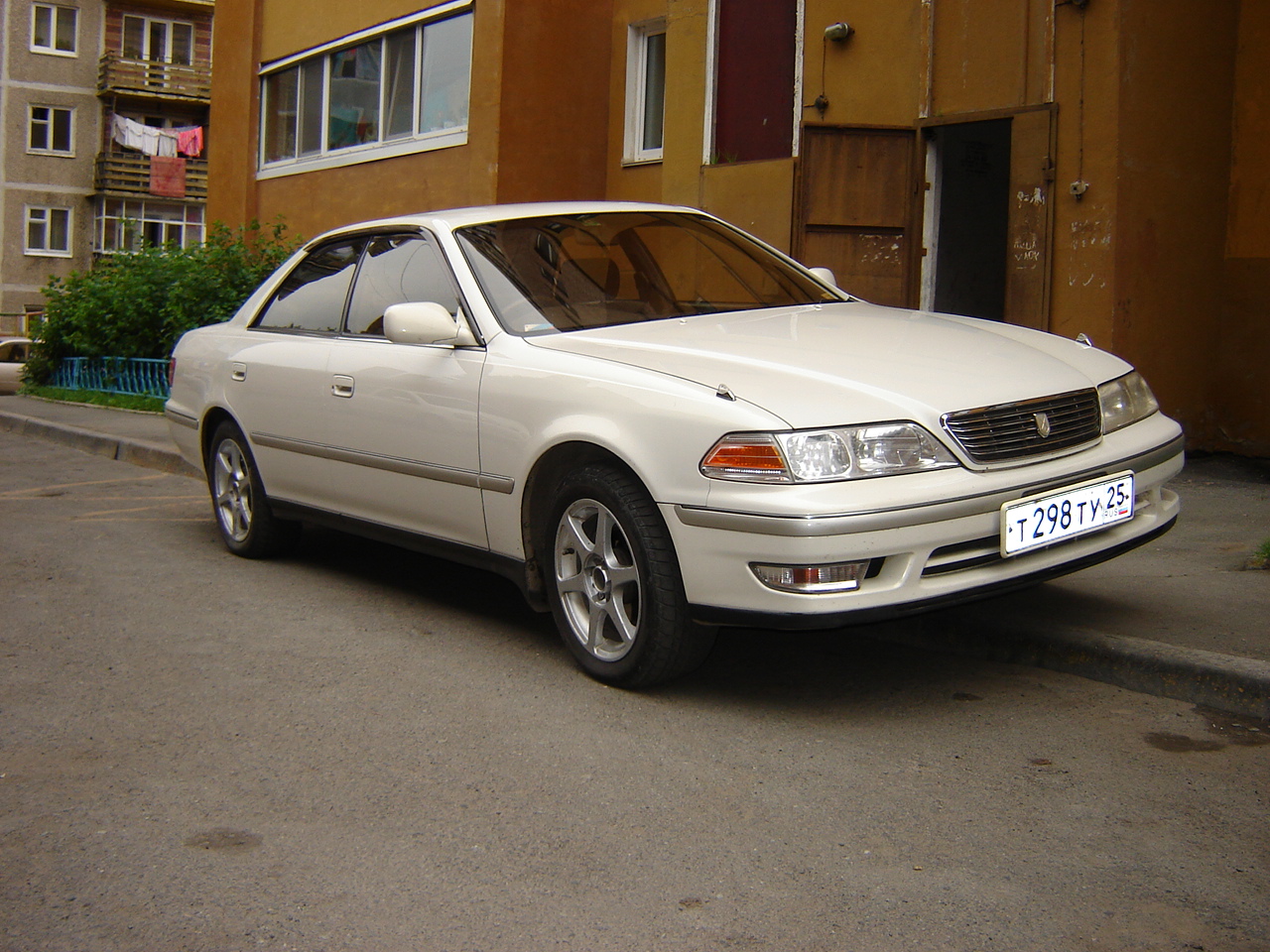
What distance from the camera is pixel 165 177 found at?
43.1 m

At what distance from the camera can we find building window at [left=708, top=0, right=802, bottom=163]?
11.3 m

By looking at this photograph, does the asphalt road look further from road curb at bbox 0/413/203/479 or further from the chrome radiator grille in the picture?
road curb at bbox 0/413/203/479

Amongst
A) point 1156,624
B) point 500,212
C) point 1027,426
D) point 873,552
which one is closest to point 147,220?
point 500,212

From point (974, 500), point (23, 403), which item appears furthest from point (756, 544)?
point (23, 403)

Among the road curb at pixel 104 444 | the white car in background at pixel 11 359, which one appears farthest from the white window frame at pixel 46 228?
the road curb at pixel 104 444

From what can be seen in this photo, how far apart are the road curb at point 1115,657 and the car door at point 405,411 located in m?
1.65

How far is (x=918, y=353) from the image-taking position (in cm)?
417

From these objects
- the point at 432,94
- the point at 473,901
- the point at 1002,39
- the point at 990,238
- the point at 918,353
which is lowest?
the point at 473,901

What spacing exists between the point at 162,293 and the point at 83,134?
3119 cm

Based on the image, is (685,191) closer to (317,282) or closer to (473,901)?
(317,282)

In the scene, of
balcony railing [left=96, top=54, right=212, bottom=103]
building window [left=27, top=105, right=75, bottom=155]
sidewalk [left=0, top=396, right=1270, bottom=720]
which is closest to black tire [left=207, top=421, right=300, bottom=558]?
sidewalk [left=0, top=396, right=1270, bottom=720]

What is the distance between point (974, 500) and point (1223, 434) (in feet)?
20.1

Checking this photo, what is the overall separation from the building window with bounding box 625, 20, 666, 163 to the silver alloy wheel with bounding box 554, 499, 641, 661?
9.82m

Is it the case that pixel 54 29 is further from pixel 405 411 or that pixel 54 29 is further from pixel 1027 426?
pixel 1027 426
